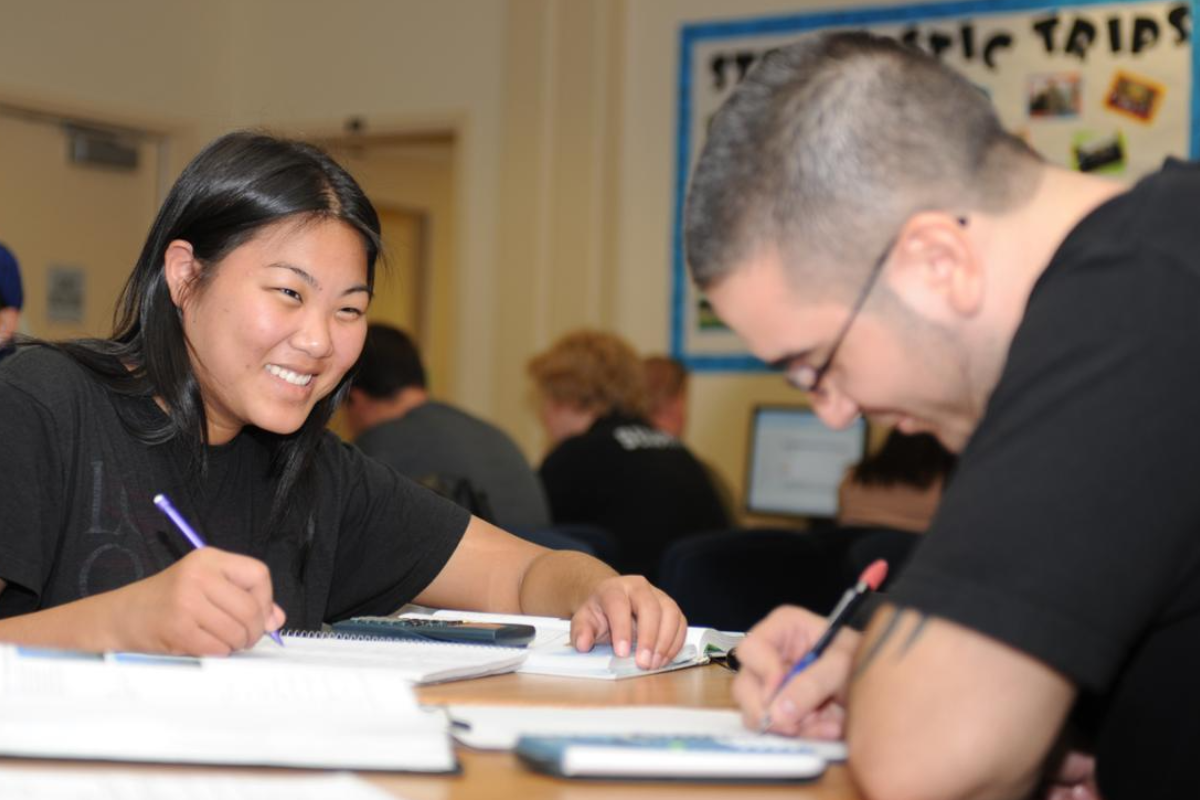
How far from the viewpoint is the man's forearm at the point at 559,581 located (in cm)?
190

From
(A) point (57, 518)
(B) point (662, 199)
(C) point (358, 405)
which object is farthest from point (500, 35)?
(A) point (57, 518)

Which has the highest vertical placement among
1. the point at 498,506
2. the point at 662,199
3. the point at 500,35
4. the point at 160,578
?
the point at 500,35

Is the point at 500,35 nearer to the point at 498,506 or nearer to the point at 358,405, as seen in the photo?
the point at 358,405

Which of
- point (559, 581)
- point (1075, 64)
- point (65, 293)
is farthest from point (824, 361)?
point (65, 293)

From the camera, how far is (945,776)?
3.35 ft

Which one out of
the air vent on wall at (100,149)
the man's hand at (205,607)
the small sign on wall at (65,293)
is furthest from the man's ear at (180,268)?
the air vent on wall at (100,149)

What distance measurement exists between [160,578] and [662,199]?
4745 mm

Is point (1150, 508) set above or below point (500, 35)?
below

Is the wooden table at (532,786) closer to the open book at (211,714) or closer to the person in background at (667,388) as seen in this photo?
the open book at (211,714)

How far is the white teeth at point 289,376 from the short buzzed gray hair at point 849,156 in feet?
2.79

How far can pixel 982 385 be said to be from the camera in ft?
3.76

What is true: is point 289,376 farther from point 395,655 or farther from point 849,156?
point 849,156

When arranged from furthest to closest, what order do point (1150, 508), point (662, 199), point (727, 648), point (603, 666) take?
point (662, 199) → point (727, 648) → point (603, 666) → point (1150, 508)

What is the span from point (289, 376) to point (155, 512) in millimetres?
234
